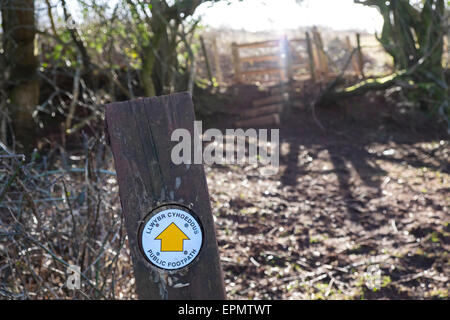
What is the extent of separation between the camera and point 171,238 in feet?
3.93

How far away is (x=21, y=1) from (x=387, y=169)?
5678mm

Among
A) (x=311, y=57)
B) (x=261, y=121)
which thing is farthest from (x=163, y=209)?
(x=311, y=57)

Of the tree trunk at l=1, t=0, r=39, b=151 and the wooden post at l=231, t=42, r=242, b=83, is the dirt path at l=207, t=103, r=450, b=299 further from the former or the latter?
the wooden post at l=231, t=42, r=242, b=83

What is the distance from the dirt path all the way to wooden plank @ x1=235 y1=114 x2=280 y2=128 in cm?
247

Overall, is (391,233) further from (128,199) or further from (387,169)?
(128,199)

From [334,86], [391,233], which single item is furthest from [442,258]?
[334,86]

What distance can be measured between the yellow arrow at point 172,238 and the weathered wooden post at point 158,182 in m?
0.05

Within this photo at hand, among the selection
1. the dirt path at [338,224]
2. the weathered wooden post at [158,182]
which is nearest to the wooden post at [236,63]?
the dirt path at [338,224]

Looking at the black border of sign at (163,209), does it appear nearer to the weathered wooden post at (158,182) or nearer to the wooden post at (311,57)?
the weathered wooden post at (158,182)

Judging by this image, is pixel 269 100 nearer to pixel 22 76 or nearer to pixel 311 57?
pixel 311 57

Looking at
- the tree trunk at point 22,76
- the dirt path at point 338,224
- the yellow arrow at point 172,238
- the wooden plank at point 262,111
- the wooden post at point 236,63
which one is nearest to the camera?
the yellow arrow at point 172,238

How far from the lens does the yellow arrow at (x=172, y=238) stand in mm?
1200

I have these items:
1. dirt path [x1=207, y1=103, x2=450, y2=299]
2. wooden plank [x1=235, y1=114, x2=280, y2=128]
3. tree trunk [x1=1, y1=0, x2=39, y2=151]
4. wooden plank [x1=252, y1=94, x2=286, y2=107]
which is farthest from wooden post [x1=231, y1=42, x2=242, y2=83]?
tree trunk [x1=1, y1=0, x2=39, y2=151]

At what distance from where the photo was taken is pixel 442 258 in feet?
13.8
